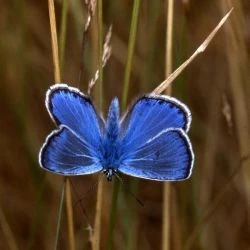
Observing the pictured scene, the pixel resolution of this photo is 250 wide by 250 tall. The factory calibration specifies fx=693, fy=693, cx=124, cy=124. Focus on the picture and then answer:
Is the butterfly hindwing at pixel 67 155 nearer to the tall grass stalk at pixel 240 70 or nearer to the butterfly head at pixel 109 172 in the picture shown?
the butterfly head at pixel 109 172

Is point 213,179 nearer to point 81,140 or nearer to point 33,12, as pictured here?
point 33,12

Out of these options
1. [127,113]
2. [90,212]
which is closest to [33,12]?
[90,212]

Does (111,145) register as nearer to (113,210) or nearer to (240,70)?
(113,210)

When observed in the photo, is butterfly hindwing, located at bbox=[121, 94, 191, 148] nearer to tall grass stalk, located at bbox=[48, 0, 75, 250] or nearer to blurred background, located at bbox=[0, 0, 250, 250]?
tall grass stalk, located at bbox=[48, 0, 75, 250]

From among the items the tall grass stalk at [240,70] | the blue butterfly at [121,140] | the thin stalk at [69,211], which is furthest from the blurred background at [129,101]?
the blue butterfly at [121,140]

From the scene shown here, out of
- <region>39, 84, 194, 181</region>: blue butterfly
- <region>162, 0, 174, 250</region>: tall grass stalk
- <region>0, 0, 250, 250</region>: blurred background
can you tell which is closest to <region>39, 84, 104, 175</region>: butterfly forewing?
<region>39, 84, 194, 181</region>: blue butterfly

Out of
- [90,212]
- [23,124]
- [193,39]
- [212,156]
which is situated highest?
[193,39]
